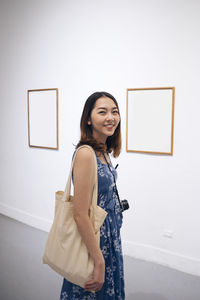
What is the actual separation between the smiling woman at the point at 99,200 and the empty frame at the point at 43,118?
7.50 feet

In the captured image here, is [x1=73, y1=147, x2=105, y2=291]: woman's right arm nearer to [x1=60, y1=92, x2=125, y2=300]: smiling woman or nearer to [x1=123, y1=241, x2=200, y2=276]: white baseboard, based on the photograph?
[x1=60, y1=92, x2=125, y2=300]: smiling woman

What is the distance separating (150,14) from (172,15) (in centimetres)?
24

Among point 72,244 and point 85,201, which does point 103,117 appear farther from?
point 72,244

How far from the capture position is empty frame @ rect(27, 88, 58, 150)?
12.3 ft

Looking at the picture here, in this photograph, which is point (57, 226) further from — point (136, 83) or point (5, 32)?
point (5, 32)

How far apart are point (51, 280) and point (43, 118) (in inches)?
83.3

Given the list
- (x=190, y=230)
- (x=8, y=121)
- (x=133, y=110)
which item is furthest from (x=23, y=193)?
(x=190, y=230)

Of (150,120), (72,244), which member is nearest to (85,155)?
(72,244)

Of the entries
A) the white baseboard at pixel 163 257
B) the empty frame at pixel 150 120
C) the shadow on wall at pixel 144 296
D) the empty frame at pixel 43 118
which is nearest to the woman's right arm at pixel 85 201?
the shadow on wall at pixel 144 296

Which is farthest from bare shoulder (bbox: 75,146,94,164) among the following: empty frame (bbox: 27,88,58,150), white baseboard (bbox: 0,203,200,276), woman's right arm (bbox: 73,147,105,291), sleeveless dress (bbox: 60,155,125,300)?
empty frame (bbox: 27,88,58,150)

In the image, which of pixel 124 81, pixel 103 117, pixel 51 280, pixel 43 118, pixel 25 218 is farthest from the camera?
pixel 25 218

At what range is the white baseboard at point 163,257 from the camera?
2.88 metres

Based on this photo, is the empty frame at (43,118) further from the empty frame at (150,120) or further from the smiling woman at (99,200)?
the smiling woman at (99,200)

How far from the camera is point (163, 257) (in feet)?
9.95
